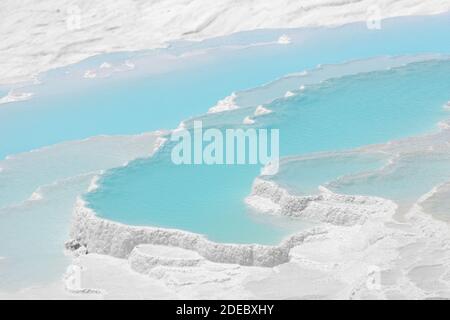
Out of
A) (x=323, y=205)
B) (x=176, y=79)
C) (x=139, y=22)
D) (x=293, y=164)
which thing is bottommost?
(x=323, y=205)

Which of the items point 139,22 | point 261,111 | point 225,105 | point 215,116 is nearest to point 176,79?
point 225,105

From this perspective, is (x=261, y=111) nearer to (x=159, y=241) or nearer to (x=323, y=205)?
(x=323, y=205)

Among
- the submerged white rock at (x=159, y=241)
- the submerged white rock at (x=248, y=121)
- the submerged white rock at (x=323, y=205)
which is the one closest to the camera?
the submerged white rock at (x=159, y=241)

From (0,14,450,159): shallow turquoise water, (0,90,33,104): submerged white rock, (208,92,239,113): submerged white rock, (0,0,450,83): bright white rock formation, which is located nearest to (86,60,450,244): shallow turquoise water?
(208,92,239,113): submerged white rock

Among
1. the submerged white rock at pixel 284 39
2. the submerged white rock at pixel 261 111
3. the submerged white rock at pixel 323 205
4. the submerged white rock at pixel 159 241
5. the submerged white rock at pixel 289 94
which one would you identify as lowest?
the submerged white rock at pixel 159 241

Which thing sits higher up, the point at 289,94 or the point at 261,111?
the point at 289,94

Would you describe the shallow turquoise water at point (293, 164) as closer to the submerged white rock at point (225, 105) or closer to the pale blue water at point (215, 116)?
the pale blue water at point (215, 116)

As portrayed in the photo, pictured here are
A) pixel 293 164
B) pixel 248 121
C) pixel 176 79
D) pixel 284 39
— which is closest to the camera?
pixel 293 164

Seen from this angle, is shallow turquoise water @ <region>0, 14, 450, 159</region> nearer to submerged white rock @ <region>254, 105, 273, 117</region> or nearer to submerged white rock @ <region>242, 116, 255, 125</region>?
submerged white rock @ <region>254, 105, 273, 117</region>

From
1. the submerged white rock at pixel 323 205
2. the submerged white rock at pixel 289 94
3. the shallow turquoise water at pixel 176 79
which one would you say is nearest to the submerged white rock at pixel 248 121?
the submerged white rock at pixel 289 94
